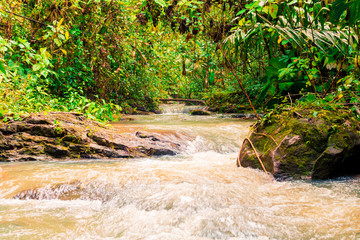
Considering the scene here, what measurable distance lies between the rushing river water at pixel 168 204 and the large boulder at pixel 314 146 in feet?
0.59

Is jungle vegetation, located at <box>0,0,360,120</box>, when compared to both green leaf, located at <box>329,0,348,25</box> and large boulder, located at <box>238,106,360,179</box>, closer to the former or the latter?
large boulder, located at <box>238,106,360,179</box>

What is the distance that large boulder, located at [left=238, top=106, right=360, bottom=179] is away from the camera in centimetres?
324

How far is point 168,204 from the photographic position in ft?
7.93

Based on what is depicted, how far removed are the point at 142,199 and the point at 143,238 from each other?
28.6 inches

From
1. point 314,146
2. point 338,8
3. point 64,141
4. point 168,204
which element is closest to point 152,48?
point 64,141

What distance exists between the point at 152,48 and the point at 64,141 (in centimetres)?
456

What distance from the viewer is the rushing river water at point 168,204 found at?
1928 mm

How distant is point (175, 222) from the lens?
2.11m

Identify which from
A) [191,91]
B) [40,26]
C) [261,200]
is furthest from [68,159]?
[191,91]

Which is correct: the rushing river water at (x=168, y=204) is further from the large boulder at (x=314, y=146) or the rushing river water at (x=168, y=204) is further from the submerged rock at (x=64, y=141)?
the submerged rock at (x=64, y=141)

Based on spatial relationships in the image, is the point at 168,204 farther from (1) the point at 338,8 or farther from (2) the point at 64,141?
(2) the point at 64,141

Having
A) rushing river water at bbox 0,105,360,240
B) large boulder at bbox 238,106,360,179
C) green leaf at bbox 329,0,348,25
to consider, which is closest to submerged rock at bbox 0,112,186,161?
rushing river water at bbox 0,105,360,240

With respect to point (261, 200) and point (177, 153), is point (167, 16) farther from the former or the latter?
point (261, 200)

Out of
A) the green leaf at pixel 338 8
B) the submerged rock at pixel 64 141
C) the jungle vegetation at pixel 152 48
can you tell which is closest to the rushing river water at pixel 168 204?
the submerged rock at pixel 64 141
